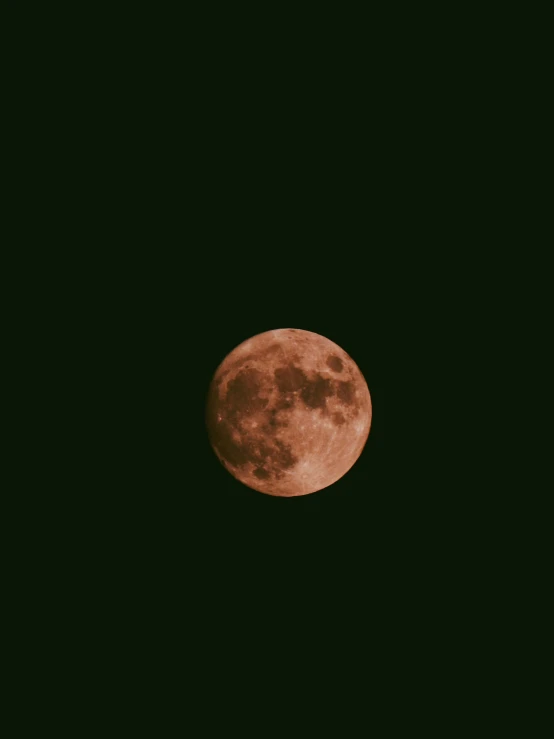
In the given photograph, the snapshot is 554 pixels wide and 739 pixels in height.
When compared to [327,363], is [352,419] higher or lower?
lower

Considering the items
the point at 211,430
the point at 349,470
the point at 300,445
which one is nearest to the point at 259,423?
the point at 300,445


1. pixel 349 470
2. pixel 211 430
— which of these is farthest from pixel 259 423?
pixel 349 470

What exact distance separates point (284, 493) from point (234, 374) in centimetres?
163

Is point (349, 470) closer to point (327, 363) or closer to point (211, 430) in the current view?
point (327, 363)

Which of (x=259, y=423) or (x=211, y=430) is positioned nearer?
(x=259, y=423)

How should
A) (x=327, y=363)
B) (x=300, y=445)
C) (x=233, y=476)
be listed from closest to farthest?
(x=300, y=445) < (x=327, y=363) < (x=233, y=476)

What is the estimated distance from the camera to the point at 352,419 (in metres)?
4.86

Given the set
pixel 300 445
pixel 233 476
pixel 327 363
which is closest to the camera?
pixel 300 445

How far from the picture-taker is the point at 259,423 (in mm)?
4621

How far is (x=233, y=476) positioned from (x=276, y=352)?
1.75m

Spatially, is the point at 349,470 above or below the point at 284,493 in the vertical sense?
above

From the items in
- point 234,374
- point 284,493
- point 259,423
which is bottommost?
point 284,493

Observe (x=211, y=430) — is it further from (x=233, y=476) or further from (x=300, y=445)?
(x=300, y=445)

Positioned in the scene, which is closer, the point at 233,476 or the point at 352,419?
the point at 352,419
